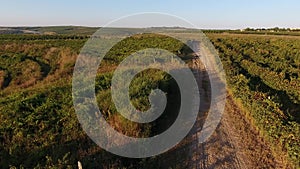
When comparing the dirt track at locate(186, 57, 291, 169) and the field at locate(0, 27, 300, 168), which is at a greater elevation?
the field at locate(0, 27, 300, 168)

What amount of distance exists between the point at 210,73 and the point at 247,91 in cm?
717

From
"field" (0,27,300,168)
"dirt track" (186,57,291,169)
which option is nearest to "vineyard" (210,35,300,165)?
"field" (0,27,300,168)

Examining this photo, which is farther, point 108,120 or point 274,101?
point 274,101

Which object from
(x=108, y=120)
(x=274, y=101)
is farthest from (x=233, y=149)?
(x=274, y=101)

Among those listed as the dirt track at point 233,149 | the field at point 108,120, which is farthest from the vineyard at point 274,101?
the dirt track at point 233,149

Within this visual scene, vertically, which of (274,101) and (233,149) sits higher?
(274,101)

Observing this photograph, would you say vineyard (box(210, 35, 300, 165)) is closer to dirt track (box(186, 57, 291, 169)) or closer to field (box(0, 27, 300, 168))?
field (box(0, 27, 300, 168))

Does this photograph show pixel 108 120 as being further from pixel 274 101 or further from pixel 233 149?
pixel 274 101

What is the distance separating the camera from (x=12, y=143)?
26.0 ft

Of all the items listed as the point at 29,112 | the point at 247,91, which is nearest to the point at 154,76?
the point at 247,91

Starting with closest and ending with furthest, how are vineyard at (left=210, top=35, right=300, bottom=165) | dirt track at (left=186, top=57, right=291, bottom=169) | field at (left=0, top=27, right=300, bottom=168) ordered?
1. field at (left=0, top=27, right=300, bottom=168)
2. dirt track at (left=186, top=57, right=291, bottom=169)
3. vineyard at (left=210, top=35, right=300, bottom=165)

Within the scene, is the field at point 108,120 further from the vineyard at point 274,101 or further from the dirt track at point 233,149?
the dirt track at point 233,149

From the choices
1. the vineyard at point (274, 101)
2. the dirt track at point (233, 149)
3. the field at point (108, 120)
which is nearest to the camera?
the field at point (108, 120)

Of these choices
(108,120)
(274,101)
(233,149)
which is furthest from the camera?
(274,101)
